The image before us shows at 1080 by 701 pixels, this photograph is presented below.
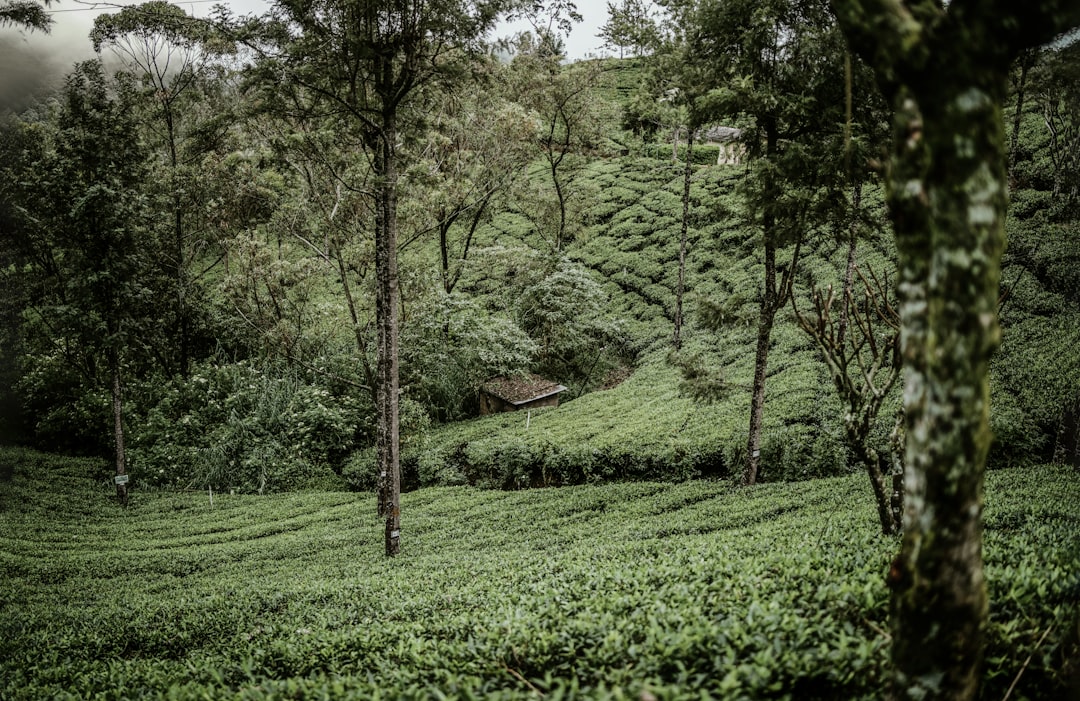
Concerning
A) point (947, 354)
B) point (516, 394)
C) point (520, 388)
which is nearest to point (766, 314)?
point (947, 354)

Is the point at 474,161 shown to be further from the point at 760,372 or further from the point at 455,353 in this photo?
the point at 760,372

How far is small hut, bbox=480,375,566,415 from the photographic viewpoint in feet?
66.0

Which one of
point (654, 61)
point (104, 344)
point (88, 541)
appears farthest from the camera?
point (654, 61)

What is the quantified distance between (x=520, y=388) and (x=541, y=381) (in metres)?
0.95

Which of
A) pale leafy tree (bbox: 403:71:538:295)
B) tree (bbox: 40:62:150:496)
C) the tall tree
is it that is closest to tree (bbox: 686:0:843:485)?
the tall tree

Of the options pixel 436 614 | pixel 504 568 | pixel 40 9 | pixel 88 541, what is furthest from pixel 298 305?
pixel 436 614

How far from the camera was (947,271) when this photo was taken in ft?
8.61

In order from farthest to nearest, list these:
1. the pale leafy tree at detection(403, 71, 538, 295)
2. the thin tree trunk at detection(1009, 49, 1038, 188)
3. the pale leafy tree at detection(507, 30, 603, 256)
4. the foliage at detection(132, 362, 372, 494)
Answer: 1. the pale leafy tree at detection(507, 30, 603, 256)
2. the pale leafy tree at detection(403, 71, 538, 295)
3. the foliage at detection(132, 362, 372, 494)
4. the thin tree trunk at detection(1009, 49, 1038, 188)

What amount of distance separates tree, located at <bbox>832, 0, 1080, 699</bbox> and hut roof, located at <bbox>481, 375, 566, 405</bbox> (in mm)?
17417

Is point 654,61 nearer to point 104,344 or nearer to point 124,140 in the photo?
point 124,140

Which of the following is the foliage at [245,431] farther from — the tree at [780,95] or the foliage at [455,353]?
the tree at [780,95]

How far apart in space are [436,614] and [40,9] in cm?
1181

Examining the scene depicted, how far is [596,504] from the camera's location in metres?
11.3

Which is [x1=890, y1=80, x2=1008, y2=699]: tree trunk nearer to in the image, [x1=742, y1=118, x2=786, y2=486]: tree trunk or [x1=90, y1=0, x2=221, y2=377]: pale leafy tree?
[x1=742, y1=118, x2=786, y2=486]: tree trunk
